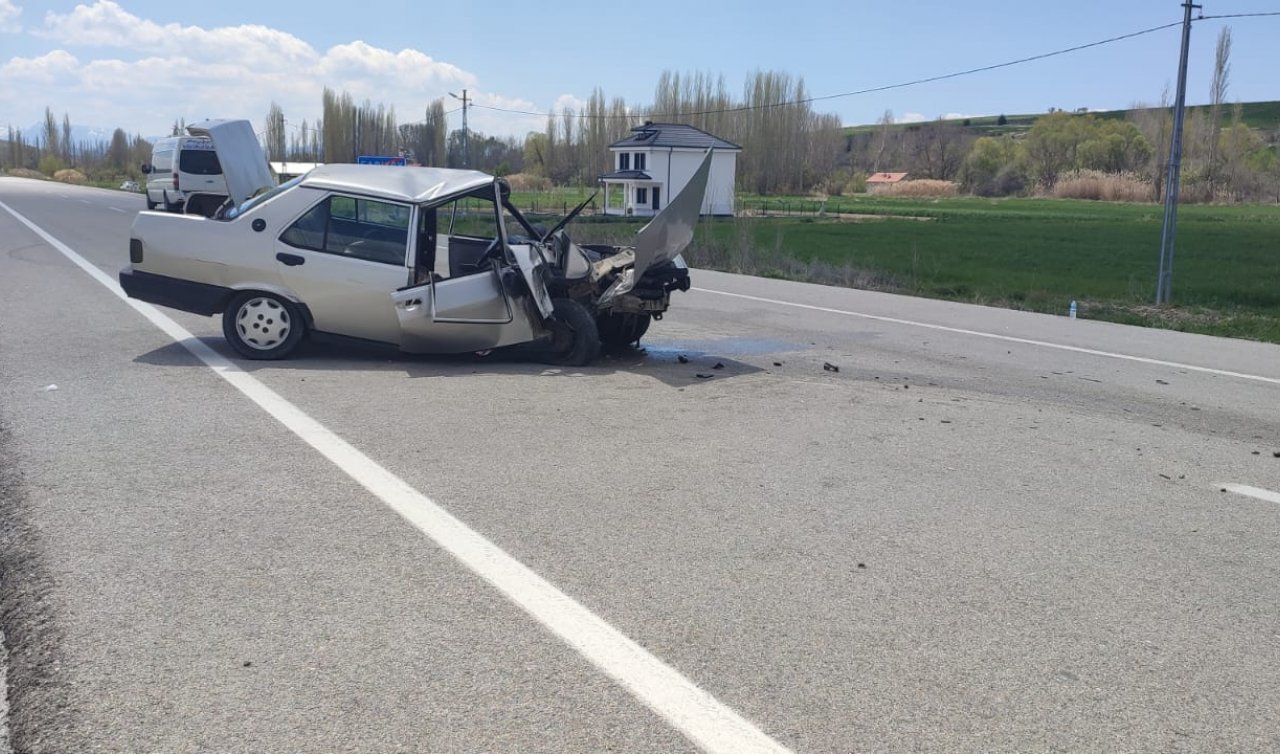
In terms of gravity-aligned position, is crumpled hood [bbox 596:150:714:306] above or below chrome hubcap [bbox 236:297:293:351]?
above

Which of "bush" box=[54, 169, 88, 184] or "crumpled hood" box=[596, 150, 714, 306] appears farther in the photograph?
"bush" box=[54, 169, 88, 184]

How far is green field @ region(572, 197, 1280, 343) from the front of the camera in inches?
782

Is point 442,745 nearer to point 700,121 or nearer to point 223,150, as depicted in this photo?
point 223,150

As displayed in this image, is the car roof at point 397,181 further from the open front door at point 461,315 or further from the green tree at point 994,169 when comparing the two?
the green tree at point 994,169

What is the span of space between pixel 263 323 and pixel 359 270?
975 millimetres

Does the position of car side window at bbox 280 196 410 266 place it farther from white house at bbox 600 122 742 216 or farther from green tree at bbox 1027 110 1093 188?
green tree at bbox 1027 110 1093 188

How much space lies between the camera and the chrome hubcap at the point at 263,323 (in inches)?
389

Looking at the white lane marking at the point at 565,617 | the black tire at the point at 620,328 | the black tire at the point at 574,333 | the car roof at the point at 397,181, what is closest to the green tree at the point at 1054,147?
the black tire at the point at 620,328

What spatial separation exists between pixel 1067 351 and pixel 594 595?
30.4 ft

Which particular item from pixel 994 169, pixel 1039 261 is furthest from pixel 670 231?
pixel 994 169

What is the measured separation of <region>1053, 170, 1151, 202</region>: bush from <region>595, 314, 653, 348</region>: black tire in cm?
10557

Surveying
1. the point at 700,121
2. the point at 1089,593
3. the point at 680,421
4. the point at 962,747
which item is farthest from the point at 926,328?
the point at 700,121

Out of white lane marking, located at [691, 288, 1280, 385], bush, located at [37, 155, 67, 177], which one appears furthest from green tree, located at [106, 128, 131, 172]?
white lane marking, located at [691, 288, 1280, 385]

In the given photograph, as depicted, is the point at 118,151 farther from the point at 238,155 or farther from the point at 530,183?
the point at 238,155
